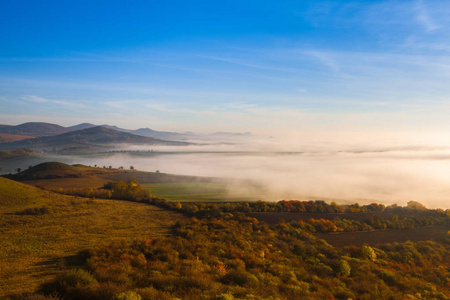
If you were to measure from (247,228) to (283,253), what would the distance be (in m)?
12.3

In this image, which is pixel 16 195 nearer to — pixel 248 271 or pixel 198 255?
pixel 198 255

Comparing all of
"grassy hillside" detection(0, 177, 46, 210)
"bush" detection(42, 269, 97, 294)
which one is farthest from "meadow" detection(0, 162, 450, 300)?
"grassy hillside" detection(0, 177, 46, 210)

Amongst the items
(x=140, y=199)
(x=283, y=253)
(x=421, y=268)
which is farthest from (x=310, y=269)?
(x=140, y=199)

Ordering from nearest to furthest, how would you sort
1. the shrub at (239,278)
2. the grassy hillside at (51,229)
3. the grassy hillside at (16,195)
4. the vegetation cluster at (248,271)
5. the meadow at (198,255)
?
the vegetation cluster at (248,271) → the meadow at (198,255) → the shrub at (239,278) → the grassy hillside at (51,229) → the grassy hillside at (16,195)

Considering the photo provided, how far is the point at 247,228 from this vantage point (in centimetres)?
4253

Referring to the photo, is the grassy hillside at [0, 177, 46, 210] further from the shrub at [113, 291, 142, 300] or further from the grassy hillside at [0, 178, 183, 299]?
the shrub at [113, 291, 142, 300]

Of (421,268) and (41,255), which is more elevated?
(41,255)

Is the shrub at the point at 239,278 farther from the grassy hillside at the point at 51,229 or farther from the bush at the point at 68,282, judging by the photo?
the grassy hillside at the point at 51,229

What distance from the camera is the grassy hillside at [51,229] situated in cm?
1909

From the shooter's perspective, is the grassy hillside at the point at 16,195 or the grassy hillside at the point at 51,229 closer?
the grassy hillside at the point at 51,229

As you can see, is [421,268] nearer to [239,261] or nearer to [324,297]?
[324,297]

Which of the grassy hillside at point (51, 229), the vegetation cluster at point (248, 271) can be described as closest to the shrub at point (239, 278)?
Answer: the vegetation cluster at point (248, 271)

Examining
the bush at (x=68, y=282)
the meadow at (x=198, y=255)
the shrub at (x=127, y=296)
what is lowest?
the meadow at (x=198, y=255)

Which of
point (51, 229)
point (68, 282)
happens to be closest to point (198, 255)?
point (68, 282)
